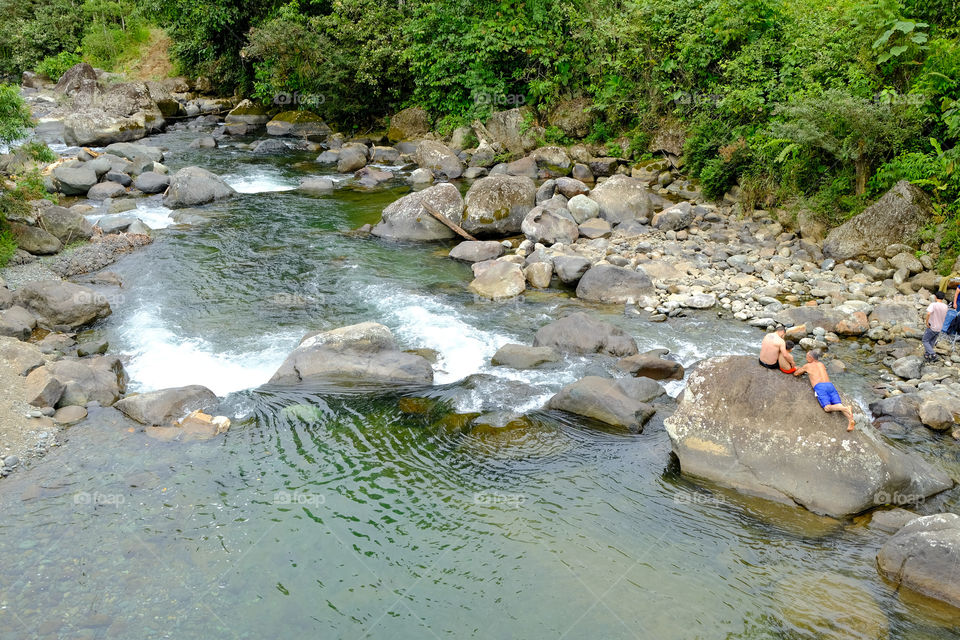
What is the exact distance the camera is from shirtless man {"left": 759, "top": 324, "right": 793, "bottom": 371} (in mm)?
10219

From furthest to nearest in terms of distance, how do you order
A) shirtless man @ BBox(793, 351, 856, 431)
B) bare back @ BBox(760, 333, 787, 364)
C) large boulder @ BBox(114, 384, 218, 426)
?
large boulder @ BBox(114, 384, 218, 426) → bare back @ BBox(760, 333, 787, 364) → shirtless man @ BBox(793, 351, 856, 431)

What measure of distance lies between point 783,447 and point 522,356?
5.23 meters

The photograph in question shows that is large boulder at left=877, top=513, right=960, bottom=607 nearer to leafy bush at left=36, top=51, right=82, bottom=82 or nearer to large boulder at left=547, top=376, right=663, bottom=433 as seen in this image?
large boulder at left=547, top=376, right=663, bottom=433

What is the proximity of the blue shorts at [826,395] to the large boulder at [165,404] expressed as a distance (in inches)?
395

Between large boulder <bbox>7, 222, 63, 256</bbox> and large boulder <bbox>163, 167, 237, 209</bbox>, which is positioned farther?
large boulder <bbox>163, 167, 237, 209</bbox>

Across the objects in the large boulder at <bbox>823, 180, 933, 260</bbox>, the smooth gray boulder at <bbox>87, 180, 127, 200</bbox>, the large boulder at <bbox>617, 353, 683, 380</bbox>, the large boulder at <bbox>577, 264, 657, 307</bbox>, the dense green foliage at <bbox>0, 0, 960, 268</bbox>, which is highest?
the dense green foliage at <bbox>0, 0, 960, 268</bbox>

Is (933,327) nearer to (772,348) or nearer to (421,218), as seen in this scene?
(772,348)

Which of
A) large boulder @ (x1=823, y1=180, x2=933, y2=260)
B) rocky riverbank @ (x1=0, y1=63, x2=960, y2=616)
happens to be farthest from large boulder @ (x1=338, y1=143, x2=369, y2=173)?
large boulder @ (x1=823, y1=180, x2=933, y2=260)

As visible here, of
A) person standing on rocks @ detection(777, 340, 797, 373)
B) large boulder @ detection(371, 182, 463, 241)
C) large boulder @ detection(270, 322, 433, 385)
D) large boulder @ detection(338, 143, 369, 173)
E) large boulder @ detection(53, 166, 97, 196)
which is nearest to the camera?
person standing on rocks @ detection(777, 340, 797, 373)

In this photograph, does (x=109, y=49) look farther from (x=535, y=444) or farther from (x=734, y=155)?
(x=535, y=444)

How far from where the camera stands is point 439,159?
29000 millimetres

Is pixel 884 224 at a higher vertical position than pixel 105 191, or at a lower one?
higher

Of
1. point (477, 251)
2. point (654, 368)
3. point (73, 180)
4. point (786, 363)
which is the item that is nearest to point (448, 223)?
point (477, 251)

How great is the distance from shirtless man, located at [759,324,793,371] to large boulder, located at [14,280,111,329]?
1388cm
